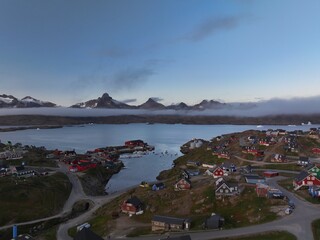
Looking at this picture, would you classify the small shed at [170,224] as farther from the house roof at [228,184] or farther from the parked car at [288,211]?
the parked car at [288,211]

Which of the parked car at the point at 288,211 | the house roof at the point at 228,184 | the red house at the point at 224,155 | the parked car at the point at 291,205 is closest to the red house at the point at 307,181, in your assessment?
the parked car at the point at 291,205

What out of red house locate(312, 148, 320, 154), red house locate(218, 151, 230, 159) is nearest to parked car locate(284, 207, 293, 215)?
red house locate(218, 151, 230, 159)

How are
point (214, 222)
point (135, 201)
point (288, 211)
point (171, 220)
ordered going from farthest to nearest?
point (135, 201)
point (171, 220)
point (288, 211)
point (214, 222)

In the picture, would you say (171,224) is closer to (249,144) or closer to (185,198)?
(185,198)

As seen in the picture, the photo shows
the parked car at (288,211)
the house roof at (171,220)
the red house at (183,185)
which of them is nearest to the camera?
the parked car at (288,211)

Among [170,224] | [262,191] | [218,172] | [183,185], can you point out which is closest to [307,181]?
[262,191]

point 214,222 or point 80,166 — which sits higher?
point 214,222

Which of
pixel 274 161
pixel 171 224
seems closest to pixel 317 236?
pixel 171 224

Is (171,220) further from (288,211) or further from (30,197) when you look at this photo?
(30,197)
